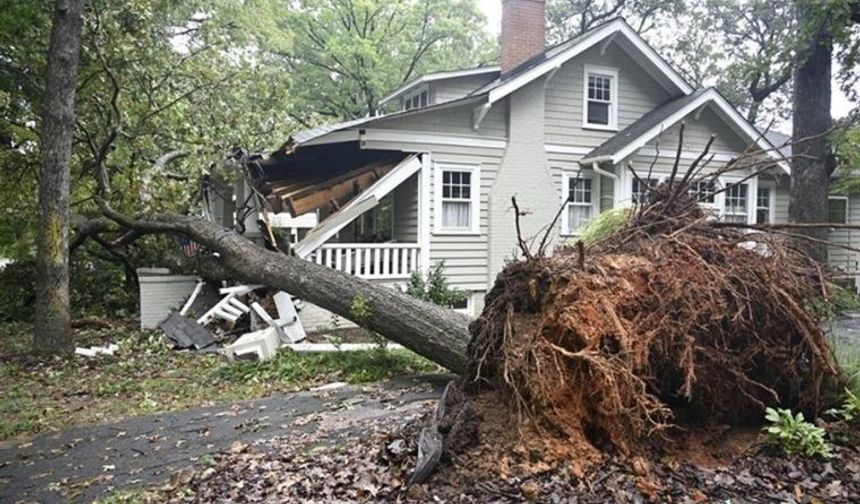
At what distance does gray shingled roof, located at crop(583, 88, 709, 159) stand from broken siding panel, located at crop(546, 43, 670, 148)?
0.23 meters

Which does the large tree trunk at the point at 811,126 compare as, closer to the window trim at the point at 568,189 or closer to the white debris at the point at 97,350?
the window trim at the point at 568,189

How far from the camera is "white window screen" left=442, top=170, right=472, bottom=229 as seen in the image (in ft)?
41.3

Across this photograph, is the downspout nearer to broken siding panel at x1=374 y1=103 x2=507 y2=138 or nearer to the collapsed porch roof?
broken siding panel at x1=374 y1=103 x2=507 y2=138

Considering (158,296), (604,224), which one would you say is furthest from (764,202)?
(158,296)

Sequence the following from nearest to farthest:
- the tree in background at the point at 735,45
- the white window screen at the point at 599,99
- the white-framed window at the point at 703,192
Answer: the white-framed window at the point at 703,192 < the white window screen at the point at 599,99 < the tree in background at the point at 735,45

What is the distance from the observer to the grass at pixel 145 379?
576cm

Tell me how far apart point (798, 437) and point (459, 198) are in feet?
32.2

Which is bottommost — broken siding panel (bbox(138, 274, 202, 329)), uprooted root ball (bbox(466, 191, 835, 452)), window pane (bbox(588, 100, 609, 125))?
broken siding panel (bbox(138, 274, 202, 329))

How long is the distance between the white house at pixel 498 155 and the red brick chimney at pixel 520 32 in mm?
31

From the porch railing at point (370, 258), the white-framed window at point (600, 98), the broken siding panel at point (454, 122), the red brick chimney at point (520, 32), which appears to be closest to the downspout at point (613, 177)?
the white-framed window at point (600, 98)

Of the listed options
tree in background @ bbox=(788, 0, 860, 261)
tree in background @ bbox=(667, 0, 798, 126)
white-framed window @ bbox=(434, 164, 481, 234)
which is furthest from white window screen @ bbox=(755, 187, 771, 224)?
white-framed window @ bbox=(434, 164, 481, 234)

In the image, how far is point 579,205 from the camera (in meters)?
13.8

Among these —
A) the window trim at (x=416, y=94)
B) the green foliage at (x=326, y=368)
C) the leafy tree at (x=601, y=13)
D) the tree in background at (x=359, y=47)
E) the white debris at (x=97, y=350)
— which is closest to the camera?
the green foliage at (x=326, y=368)

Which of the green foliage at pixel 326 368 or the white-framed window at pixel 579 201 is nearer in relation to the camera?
the green foliage at pixel 326 368
